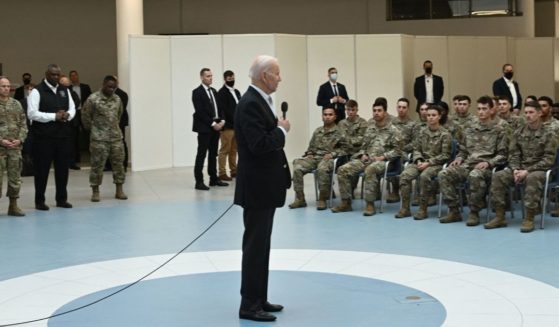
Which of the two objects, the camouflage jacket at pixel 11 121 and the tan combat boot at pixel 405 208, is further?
the camouflage jacket at pixel 11 121

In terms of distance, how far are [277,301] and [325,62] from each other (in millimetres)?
11481

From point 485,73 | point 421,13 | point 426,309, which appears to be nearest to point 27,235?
point 426,309

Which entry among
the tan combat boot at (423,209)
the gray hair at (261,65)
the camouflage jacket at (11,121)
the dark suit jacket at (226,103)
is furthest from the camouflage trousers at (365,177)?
the gray hair at (261,65)

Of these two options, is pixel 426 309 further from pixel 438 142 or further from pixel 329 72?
pixel 329 72

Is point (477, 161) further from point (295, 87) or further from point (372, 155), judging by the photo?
point (295, 87)

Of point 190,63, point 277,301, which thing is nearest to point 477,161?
point 277,301

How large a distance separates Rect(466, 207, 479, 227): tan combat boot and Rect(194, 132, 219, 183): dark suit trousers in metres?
4.93

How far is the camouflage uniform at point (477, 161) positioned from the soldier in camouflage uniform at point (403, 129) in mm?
1448

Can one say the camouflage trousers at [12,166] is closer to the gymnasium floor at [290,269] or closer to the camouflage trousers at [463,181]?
the gymnasium floor at [290,269]

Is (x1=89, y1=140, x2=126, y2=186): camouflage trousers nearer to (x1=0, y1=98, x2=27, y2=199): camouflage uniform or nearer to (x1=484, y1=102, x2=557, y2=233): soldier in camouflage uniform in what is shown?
(x1=0, y1=98, x2=27, y2=199): camouflage uniform

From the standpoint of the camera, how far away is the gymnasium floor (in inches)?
247

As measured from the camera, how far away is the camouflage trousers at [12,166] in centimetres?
1116

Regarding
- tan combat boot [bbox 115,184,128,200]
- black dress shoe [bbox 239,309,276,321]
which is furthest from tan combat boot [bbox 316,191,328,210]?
black dress shoe [bbox 239,309,276,321]

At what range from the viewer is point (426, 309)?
6.30m
